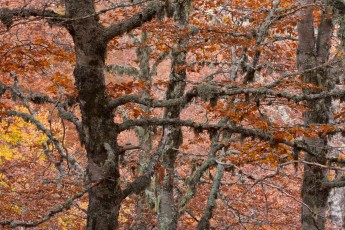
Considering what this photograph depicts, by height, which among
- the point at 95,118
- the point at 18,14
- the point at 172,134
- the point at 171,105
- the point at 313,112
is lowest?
the point at 172,134

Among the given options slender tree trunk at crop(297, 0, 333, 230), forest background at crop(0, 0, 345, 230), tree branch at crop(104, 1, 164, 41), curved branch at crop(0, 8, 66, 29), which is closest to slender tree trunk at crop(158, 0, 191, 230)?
forest background at crop(0, 0, 345, 230)

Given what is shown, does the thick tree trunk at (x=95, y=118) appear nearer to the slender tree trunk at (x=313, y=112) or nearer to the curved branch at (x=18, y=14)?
the curved branch at (x=18, y=14)

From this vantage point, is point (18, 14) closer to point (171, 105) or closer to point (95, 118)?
point (95, 118)

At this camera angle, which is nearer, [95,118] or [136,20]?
[136,20]

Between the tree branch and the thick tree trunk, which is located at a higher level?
the tree branch

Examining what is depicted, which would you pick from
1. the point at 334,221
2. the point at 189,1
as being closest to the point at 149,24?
the point at 189,1

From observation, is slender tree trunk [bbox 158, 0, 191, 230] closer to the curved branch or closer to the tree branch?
the tree branch

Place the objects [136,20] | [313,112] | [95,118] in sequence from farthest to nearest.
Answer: [313,112] → [95,118] → [136,20]

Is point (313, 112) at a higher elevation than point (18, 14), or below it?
below

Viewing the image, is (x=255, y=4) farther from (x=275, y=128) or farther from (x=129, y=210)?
(x=129, y=210)

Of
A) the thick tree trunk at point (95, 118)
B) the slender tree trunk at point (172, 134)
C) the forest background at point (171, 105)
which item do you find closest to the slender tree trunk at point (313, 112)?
the forest background at point (171, 105)

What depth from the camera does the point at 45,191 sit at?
1093 centimetres

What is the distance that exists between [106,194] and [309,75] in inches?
169

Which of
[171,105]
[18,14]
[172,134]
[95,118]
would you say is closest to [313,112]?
[172,134]
